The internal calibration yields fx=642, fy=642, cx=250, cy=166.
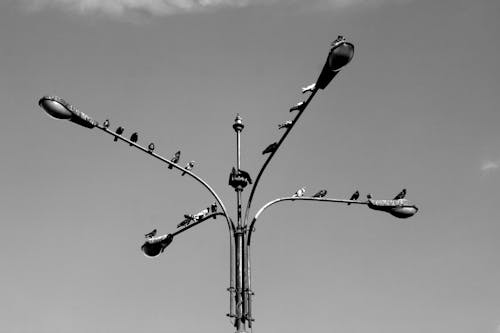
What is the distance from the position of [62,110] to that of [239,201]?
9.11ft

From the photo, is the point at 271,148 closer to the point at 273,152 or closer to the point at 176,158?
the point at 273,152

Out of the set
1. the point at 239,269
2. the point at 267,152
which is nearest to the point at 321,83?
the point at 267,152

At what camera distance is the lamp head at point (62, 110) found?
8781 mm

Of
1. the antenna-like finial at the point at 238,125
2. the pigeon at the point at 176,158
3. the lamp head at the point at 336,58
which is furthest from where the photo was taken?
the antenna-like finial at the point at 238,125

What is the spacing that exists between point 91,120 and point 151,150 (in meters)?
0.96

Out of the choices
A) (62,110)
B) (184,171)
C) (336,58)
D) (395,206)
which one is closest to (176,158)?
(184,171)

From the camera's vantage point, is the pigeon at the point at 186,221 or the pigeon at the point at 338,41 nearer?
the pigeon at the point at 338,41

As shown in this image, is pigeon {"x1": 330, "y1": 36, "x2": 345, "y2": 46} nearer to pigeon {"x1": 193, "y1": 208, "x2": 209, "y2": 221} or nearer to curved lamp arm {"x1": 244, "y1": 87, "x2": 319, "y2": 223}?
curved lamp arm {"x1": 244, "y1": 87, "x2": 319, "y2": 223}

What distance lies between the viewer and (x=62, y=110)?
349 inches

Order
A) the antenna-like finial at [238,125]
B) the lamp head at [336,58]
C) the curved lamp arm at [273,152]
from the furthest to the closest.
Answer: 1. the antenna-like finial at [238,125]
2. the curved lamp arm at [273,152]
3. the lamp head at [336,58]

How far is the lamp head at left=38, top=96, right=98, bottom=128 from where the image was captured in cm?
878

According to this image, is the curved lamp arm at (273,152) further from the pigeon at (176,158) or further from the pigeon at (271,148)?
the pigeon at (176,158)

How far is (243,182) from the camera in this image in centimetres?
935

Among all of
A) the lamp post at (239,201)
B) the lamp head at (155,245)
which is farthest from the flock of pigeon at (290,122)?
the lamp head at (155,245)
